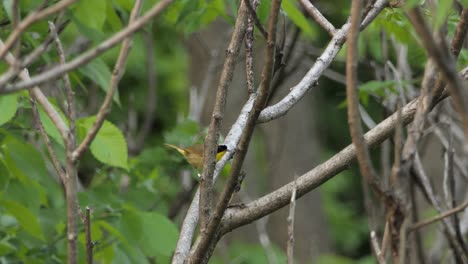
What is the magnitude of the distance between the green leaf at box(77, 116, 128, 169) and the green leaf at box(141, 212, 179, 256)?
37 cm

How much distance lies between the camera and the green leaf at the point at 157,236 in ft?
11.3

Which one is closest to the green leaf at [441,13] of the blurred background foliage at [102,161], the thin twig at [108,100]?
the blurred background foliage at [102,161]

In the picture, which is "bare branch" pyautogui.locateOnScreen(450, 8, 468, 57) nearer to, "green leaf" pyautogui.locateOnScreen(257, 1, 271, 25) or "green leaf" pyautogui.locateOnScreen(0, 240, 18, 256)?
"green leaf" pyautogui.locateOnScreen(257, 1, 271, 25)

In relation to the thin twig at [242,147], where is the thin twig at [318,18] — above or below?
above

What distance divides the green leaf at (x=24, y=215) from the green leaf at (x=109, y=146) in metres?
0.33

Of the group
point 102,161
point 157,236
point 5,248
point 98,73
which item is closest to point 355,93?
point 98,73

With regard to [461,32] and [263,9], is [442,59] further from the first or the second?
[263,9]

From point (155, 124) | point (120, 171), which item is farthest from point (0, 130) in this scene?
point (155, 124)

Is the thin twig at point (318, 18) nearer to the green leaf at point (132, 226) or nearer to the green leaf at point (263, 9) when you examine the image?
the green leaf at point (263, 9)

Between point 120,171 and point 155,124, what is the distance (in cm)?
798

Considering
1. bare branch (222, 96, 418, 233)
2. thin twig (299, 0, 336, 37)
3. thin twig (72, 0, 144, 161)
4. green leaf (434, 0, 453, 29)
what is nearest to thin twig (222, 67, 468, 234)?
bare branch (222, 96, 418, 233)

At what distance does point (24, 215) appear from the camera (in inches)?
124

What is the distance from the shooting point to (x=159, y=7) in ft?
4.99

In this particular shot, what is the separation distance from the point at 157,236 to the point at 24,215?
57 centimetres
